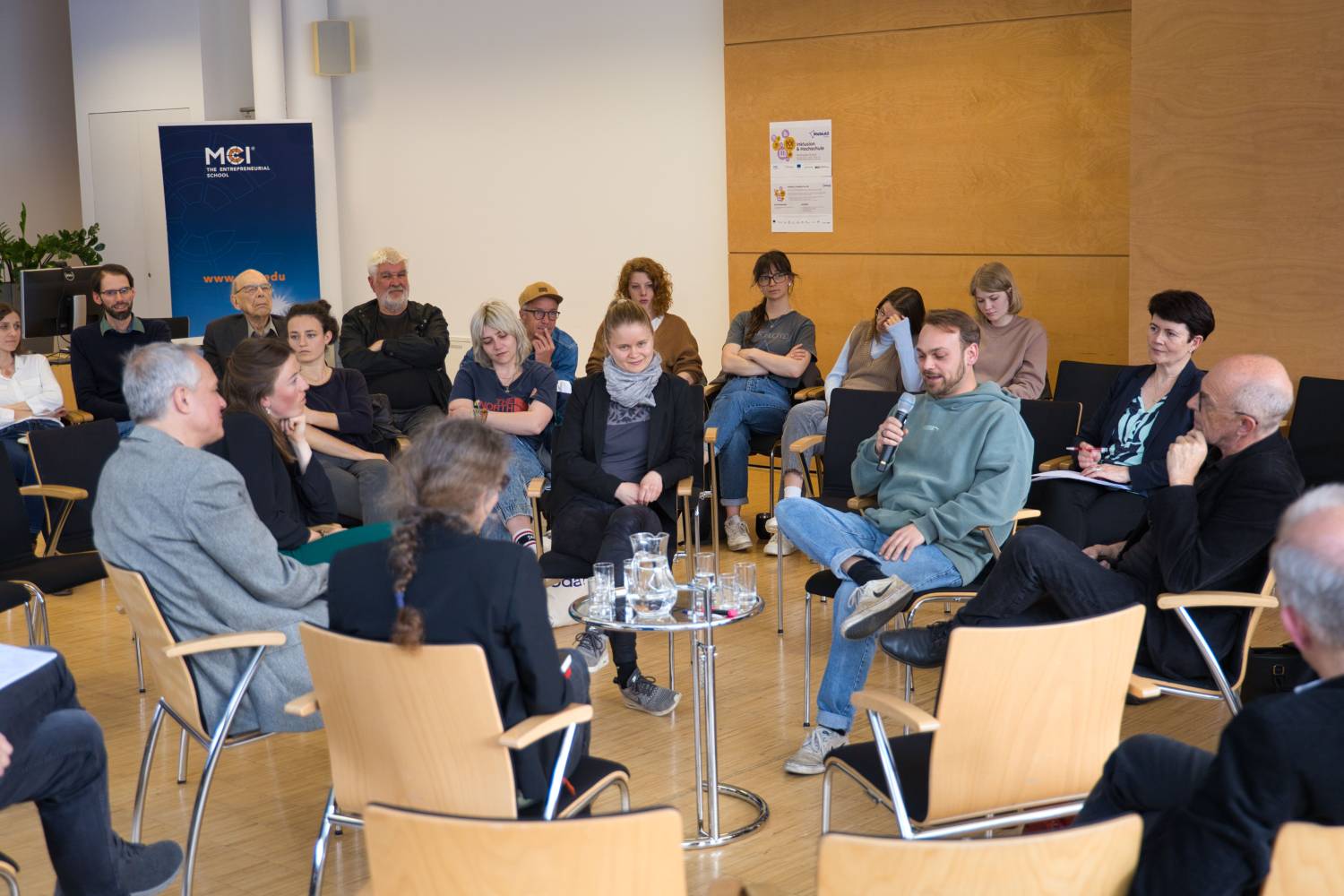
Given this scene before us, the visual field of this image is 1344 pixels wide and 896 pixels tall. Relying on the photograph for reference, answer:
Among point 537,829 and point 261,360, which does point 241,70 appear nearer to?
point 261,360

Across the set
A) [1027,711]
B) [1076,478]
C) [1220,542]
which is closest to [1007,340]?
[1076,478]

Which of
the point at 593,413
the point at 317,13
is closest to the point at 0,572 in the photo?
the point at 593,413

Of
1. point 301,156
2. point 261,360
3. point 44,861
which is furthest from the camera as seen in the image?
point 301,156

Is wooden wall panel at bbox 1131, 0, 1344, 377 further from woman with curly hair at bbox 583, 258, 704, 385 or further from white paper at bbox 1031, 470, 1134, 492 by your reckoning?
woman with curly hair at bbox 583, 258, 704, 385

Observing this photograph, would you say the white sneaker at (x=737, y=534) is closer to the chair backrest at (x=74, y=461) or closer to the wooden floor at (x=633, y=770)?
the wooden floor at (x=633, y=770)

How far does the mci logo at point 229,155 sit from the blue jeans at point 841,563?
22.1 ft

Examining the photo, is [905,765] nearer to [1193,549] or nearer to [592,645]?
[1193,549]

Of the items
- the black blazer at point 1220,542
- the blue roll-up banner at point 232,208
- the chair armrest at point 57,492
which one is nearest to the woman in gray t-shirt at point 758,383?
the chair armrest at point 57,492

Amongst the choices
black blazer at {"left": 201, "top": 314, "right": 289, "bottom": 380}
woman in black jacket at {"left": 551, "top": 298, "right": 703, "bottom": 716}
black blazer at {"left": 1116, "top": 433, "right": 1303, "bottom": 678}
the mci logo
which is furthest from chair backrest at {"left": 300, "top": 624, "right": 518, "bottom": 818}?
the mci logo

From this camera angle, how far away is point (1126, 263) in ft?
23.2

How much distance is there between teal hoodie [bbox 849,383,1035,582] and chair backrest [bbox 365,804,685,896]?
2.35 metres

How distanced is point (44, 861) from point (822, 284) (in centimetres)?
568

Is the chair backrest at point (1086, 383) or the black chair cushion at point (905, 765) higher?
the chair backrest at point (1086, 383)

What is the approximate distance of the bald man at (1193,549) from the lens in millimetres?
3371
